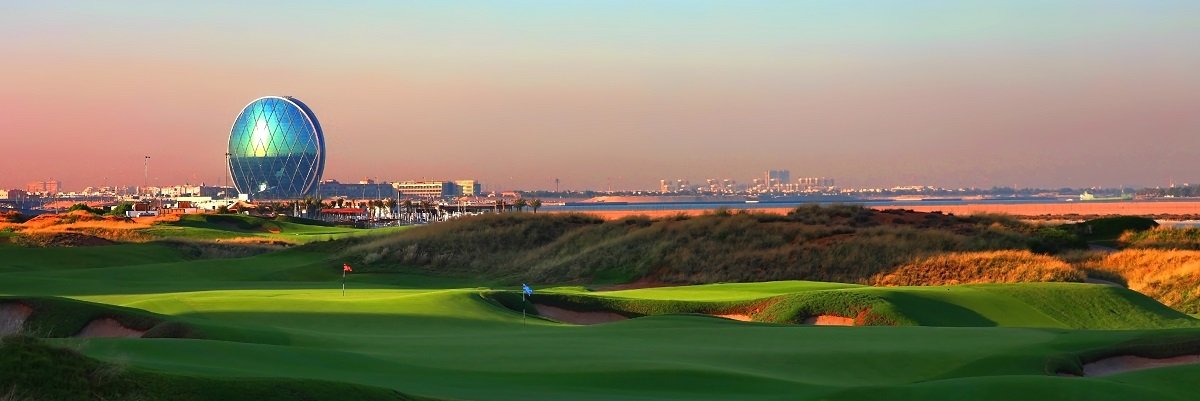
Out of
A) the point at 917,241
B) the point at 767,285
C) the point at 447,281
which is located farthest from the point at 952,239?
the point at 447,281

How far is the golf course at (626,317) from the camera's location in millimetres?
13836

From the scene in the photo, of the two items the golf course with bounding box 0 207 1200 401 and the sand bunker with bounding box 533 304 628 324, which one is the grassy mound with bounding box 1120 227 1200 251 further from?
the sand bunker with bounding box 533 304 628 324

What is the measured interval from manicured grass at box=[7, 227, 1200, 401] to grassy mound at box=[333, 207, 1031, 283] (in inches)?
544

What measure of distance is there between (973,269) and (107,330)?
30732 mm

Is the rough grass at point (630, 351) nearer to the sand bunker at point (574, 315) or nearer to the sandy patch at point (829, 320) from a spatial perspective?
the sandy patch at point (829, 320)

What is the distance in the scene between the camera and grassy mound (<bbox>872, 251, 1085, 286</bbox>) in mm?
41969

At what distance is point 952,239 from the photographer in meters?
50.2

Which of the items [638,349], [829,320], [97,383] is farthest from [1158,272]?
[97,383]

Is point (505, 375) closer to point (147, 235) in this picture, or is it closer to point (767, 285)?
point (767, 285)

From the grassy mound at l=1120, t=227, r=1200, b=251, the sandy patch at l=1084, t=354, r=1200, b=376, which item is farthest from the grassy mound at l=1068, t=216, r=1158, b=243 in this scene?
the sandy patch at l=1084, t=354, r=1200, b=376

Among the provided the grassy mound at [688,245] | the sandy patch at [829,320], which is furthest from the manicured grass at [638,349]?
the grassy mound at [688,245]

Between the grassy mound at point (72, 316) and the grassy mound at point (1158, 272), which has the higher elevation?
the grassy mound at point (72, 316)

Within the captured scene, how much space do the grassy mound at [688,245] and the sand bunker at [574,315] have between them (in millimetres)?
16623

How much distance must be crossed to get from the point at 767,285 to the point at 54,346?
95.8ft
